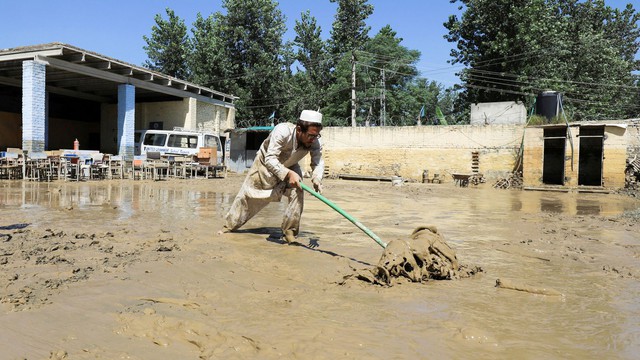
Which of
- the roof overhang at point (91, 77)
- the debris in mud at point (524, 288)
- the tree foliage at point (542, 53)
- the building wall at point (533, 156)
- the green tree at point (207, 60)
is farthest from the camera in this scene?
the green tree at point (207, 60)

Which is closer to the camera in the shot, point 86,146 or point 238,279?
point 238,279

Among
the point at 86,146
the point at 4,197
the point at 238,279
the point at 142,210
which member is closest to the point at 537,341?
the point at 238,279

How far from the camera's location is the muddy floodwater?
7.79 ft

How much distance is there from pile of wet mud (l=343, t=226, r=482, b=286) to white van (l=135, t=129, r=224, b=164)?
49.5 feet

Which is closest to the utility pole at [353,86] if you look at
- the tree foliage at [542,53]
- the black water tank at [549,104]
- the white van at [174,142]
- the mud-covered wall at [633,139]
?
the tree foliage at [542,53]

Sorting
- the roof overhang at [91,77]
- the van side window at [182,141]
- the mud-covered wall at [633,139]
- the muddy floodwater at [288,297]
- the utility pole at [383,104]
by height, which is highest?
→ the utility pole at [383,104]

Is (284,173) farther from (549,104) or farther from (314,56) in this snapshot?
(314,56)

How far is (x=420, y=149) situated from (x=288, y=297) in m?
19.2

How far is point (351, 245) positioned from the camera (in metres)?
5.27

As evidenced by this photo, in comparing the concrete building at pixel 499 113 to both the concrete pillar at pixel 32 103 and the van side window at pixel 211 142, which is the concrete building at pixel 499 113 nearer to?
the van side window at pixel 211 142

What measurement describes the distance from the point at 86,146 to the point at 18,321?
23.3m

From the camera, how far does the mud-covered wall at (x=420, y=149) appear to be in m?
19.7

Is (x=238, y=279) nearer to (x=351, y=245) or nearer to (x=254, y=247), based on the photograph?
(x=254, y=247)

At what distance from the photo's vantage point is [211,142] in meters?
18.8
